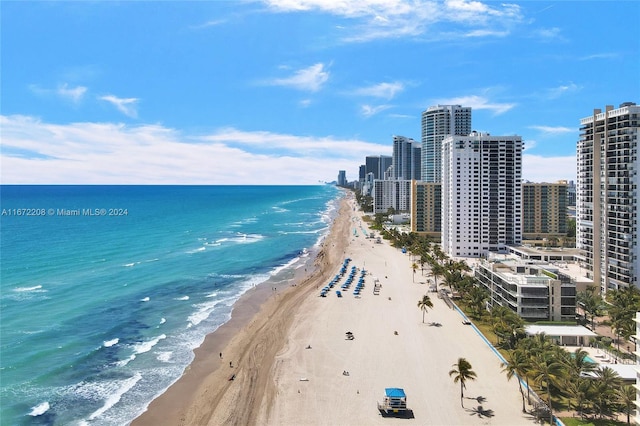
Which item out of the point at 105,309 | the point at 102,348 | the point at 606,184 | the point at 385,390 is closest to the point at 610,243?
the point at 606,184

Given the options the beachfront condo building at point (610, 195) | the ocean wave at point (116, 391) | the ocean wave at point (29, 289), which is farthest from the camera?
the ocean wave at point (29, 289)

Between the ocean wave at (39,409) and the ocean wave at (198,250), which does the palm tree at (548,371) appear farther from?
the ocean wave at (198,250)

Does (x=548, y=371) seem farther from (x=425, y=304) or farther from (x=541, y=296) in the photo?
(x=425, y=304)

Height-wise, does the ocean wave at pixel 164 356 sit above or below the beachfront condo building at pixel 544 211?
below

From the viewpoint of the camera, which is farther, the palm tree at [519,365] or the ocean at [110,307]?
the ocean at [110,307]

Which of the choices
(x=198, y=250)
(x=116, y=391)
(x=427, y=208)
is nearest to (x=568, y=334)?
(x=116, y=391)

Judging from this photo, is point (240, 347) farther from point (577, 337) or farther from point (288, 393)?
point (577, 337)

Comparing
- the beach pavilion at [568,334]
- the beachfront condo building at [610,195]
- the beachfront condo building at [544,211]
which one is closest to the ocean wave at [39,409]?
the beach pavilion at [568,334]

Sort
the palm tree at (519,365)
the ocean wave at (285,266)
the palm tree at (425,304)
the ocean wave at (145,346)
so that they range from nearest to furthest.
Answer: the palm tree at (519,365) → the ocean wave at (145,346) → the palm tree at (425,304) → the ocean wave at (285,266)
